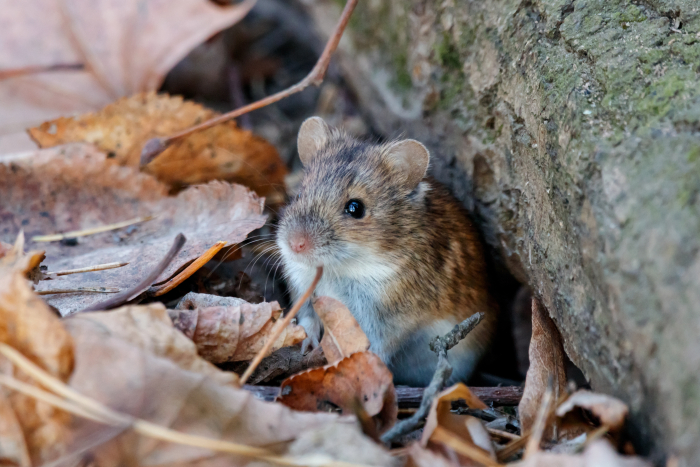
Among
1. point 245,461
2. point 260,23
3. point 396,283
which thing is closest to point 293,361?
point 396,283

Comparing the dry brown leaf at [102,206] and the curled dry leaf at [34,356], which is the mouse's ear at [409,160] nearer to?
the dry brown leaf at [102,206]

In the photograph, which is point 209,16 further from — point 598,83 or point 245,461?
point 245,461

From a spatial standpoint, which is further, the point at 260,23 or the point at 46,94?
the point at 260,23

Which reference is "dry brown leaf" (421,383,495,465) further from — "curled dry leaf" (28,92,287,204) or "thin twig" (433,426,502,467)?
"curled dry leaf" (28,92,287,204)

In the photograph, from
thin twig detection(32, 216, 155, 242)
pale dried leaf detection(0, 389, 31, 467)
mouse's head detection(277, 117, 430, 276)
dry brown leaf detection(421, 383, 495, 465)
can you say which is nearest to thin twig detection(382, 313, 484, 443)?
dry brown leaf detection(421, 383, 495, 465)

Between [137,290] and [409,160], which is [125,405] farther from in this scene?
[409,160]

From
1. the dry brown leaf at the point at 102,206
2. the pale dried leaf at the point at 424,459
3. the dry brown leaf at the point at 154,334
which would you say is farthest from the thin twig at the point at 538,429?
the dry brown leaf at the point at 102,206

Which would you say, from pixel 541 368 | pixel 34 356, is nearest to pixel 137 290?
pixel 34 356
